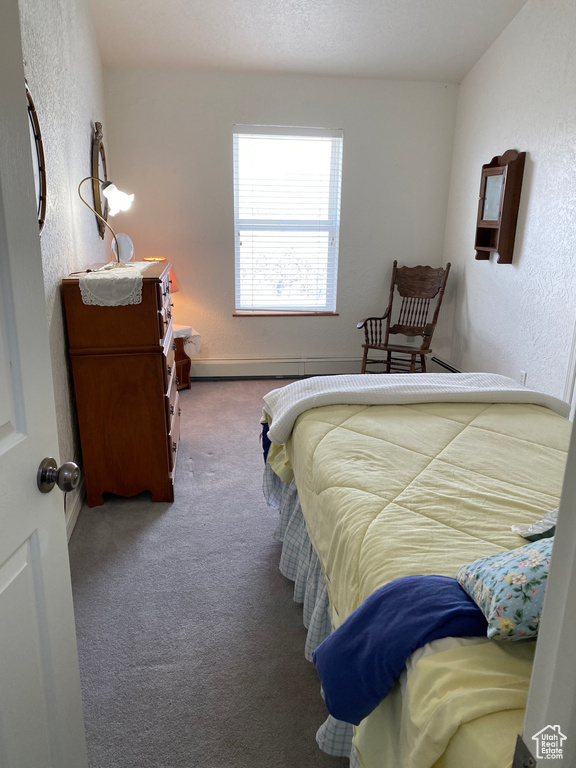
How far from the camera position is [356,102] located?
451 cm

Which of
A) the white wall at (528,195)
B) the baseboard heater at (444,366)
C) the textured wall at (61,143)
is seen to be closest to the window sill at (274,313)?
the baseboard heater at (444,366)

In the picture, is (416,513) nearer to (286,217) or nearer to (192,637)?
(192,637)

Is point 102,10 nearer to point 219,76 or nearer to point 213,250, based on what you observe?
point 219,76

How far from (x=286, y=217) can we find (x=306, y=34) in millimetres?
1314

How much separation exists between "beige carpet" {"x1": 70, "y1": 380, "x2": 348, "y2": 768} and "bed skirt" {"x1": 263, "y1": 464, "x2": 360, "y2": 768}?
8 cm

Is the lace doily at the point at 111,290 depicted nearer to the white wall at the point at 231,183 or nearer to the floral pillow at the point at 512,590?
the floral pillow at the point at 512,590

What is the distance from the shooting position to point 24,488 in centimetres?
90

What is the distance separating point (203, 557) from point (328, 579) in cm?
97

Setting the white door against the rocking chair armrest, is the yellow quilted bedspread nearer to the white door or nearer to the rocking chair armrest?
the white door

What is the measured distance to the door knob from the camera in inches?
37.1

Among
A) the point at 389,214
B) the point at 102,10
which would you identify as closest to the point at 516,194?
the point at 389,214

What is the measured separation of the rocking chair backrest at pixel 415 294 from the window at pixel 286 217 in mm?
536

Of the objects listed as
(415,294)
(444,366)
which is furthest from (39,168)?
(444,366)

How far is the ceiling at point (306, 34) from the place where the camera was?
3.64m
